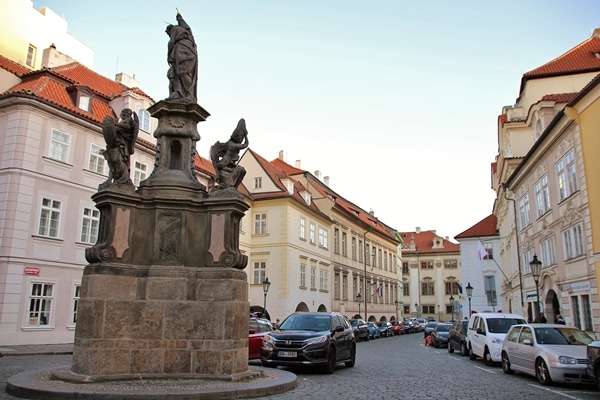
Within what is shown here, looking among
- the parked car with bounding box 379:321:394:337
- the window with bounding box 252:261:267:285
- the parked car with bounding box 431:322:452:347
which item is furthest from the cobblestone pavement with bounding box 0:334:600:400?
the parked car with bounding box 379:321:394:337

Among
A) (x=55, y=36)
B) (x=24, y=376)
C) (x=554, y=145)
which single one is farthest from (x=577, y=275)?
(x=55, y=36)

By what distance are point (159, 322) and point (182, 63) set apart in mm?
5758

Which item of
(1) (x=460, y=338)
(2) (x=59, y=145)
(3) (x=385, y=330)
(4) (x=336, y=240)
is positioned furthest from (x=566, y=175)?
(4) (x=336, y=240)

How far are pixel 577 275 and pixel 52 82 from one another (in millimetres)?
25867

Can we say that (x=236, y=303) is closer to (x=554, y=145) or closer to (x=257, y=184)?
(x=554, y=145)

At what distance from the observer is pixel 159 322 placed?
32.3 feet

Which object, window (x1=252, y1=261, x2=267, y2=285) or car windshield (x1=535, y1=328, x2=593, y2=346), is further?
window (x1=252, y1=261, x2=267, y2=285)

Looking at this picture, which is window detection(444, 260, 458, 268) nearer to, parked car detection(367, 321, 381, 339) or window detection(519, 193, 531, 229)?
parked car detection(367, 321, 381, 339)

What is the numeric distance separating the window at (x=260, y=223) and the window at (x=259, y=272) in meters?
2.44

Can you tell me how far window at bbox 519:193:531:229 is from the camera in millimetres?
32044

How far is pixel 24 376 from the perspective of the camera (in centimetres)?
955

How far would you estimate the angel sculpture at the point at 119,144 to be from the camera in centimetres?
1048

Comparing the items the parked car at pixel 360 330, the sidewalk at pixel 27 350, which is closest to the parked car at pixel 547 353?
the sidewalk at pixel 27 350

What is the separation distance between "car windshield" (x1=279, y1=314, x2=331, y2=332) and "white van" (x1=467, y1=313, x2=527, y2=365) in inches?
237
